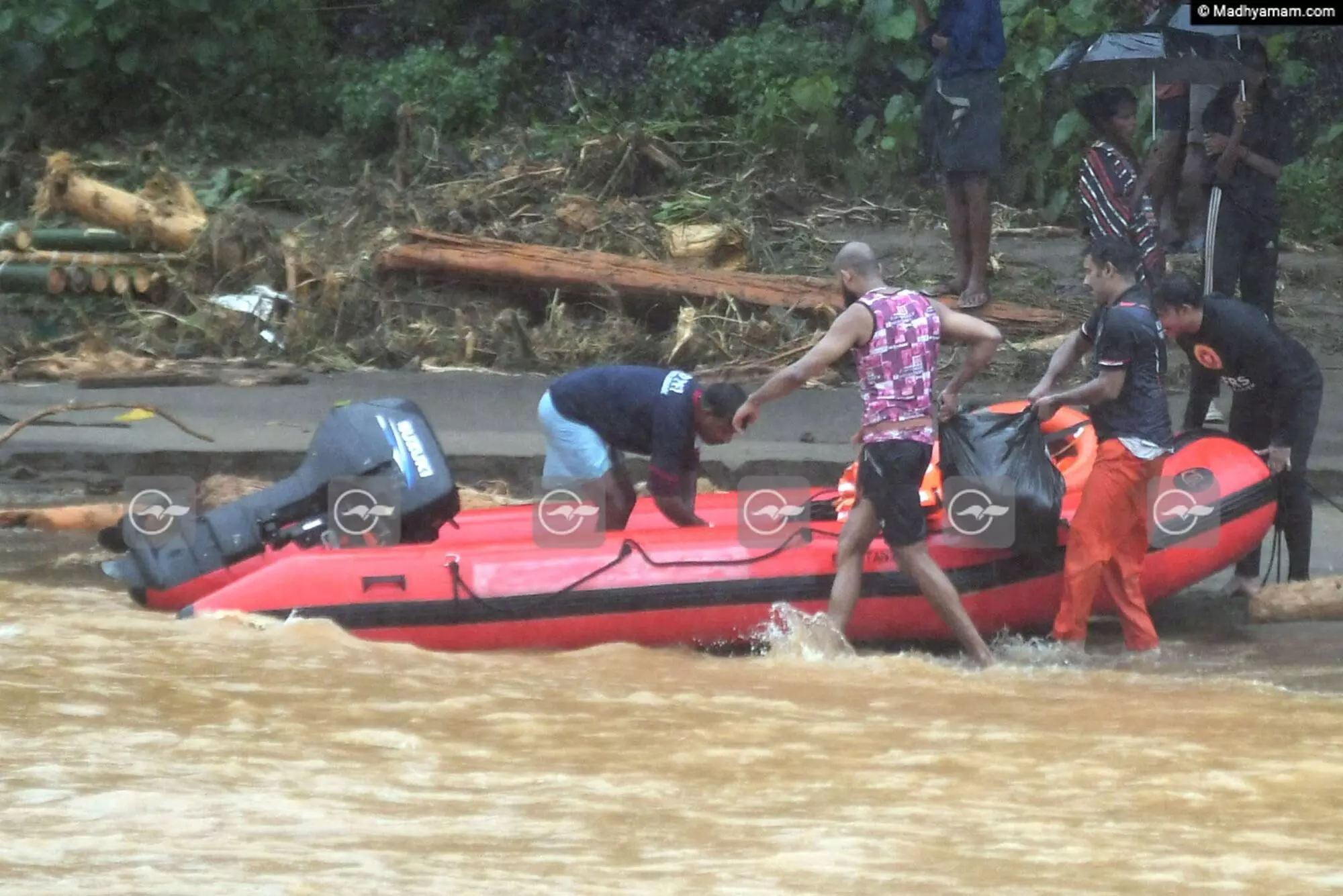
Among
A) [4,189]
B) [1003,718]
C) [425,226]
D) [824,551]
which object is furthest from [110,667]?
[4,189]

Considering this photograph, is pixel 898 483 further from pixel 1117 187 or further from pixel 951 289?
pixel 951 289

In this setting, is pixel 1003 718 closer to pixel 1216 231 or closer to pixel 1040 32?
pixel 1216 231

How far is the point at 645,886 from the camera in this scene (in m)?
4.52

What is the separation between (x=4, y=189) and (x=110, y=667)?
9.57 m

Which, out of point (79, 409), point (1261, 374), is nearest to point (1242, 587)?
point (1261, 374)

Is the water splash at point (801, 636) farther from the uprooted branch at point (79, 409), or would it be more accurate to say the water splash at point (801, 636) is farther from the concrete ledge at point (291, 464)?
the uprooted branch at point (79, 409)

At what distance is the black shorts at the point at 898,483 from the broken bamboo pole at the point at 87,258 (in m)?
7.55

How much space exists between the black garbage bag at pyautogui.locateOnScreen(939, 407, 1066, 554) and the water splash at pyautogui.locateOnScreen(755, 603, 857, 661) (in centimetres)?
64

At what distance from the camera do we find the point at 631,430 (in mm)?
7375

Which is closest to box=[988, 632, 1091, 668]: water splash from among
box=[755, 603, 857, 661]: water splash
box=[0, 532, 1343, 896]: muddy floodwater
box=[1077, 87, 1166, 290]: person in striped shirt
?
box=[0, 532, 1343, 896]: muddy floodwater

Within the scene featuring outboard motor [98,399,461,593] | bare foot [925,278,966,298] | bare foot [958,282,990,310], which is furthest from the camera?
bare foot [925,278,966,298]

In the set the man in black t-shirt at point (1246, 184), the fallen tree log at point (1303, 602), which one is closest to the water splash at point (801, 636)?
the fallen tree log at point (1303, 602)

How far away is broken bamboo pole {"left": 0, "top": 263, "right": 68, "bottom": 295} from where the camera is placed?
12.9 meters

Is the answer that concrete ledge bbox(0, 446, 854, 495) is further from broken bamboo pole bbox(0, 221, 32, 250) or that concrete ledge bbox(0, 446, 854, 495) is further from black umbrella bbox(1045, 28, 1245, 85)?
broken bamboo pole bbox(0, 221, 32, 250)
